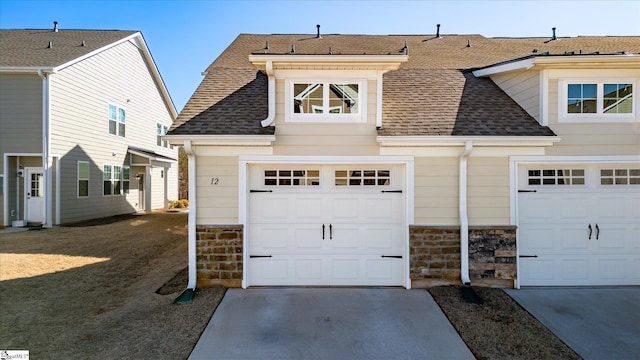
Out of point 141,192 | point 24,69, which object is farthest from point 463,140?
point 141,192

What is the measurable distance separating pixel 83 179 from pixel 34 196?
5.12ft

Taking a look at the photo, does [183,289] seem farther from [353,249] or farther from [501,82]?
[501,82]

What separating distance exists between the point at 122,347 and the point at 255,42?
8527 millimetres

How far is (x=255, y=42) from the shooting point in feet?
30.9

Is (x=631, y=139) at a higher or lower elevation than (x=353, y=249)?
higher

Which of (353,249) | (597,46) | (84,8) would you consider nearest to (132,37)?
(84,8)

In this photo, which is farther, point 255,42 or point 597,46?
point 255,42

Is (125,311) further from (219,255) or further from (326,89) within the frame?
(326,89)

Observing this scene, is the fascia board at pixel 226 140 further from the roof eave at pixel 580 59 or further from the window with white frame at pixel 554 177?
the roof eave at pixel 580 59

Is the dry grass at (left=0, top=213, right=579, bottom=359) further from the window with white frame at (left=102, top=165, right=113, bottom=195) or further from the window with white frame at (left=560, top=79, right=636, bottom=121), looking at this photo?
the window with white frame at (left=102, top=165, right=113, bottom=195)

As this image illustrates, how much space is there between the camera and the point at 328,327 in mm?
4137

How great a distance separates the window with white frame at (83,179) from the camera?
39.3 feet

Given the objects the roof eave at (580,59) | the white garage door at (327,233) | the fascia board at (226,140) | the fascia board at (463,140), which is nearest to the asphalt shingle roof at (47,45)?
the fascia board at (226,140)

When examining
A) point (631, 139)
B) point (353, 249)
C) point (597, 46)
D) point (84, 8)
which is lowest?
point (353, 249)
